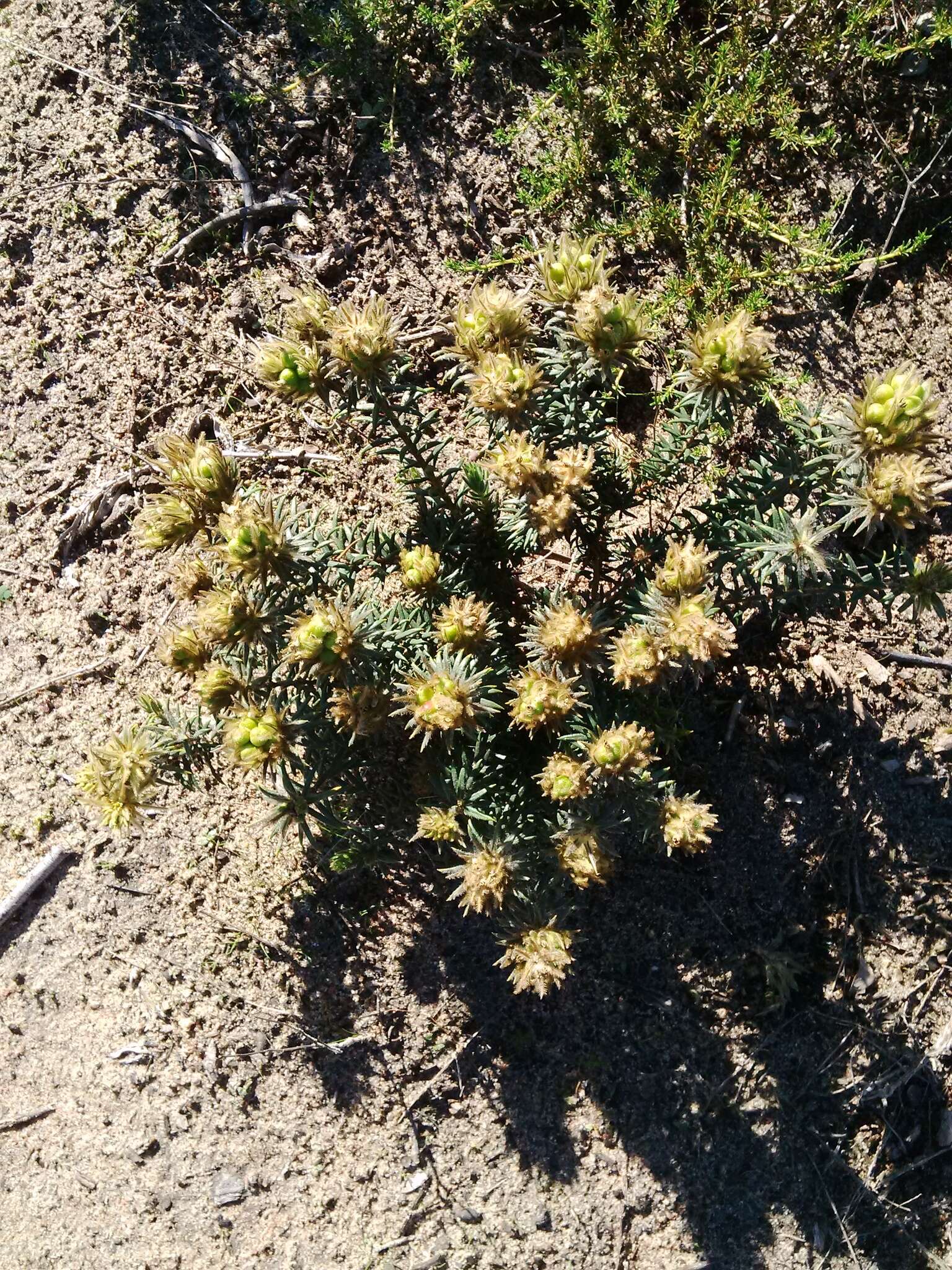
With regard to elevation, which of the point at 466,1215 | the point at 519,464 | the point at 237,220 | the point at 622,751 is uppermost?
the point at 237,220

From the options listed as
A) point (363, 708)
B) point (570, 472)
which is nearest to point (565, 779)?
point (363, 708)

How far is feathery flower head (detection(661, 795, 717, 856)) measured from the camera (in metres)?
2.90

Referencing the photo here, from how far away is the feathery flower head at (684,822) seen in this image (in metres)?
2.90

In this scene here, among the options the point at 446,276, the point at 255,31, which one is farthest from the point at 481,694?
the point at 255,31

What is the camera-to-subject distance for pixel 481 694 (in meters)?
2.80

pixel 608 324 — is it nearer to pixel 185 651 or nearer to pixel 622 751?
pixel 622 751

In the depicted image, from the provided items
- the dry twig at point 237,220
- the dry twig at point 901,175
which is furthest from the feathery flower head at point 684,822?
the dry twig at point 237,220

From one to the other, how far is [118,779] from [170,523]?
825 mm

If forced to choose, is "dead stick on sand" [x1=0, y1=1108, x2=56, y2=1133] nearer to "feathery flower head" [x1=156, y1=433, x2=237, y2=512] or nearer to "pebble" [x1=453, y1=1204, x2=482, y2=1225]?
"pebble" [x1=453, y1=1204, x2=482, y2=1225]

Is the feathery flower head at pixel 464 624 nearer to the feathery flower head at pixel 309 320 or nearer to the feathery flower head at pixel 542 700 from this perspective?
the feathery flower head at pixel 542 700

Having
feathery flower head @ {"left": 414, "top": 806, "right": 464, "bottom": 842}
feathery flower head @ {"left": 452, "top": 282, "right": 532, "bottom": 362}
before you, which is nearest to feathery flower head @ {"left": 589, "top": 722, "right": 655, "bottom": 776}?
feathery flower head @ {"left": 414, "top": 806, "right": 464, "bottom": 842}

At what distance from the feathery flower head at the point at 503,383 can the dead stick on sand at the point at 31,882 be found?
3.03 meters

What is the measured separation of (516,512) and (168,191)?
8.92 feet

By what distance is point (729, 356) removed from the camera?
257 centimetres
